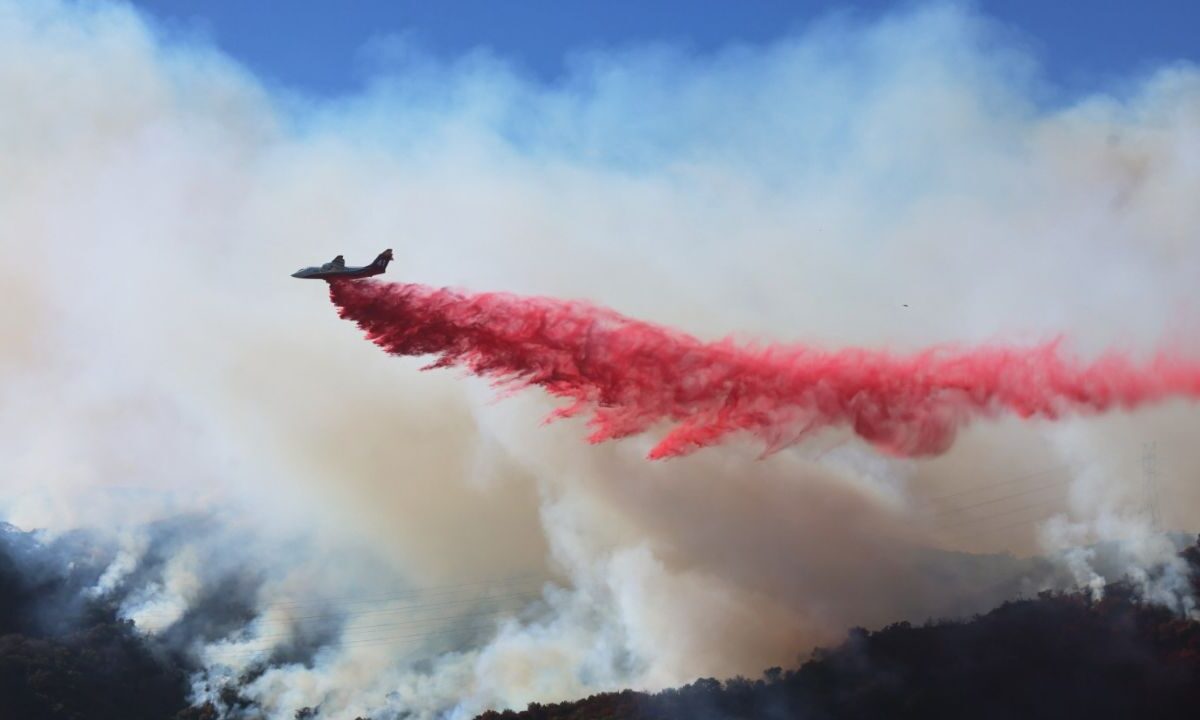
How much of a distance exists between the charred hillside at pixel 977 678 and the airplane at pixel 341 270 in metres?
51.3

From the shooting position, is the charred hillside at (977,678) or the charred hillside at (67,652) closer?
the charred hillside at (977,678)

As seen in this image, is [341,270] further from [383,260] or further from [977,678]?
[977,678]

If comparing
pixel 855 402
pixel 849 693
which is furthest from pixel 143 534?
pixel 855 402

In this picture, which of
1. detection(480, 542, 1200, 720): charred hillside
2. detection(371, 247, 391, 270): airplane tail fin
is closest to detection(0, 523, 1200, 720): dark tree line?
detection(480, 542, 1200, 720): charred hillside

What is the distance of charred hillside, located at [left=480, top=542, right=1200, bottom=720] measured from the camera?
10600 centimetres

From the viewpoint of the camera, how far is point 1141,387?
76.2 metres

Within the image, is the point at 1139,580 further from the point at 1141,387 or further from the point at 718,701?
the point at 1141,387

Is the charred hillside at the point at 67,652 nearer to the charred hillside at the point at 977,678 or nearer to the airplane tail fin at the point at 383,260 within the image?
the charred hillside at the point at 977,678

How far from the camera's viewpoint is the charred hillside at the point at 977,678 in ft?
348

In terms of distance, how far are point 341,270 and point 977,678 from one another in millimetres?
65796

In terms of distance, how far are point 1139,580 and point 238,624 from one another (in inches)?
3584

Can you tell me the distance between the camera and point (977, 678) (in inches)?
4284

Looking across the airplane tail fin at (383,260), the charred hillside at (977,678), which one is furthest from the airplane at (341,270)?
the charred hillside at (977,678)

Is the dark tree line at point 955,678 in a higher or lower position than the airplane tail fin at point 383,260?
lower
